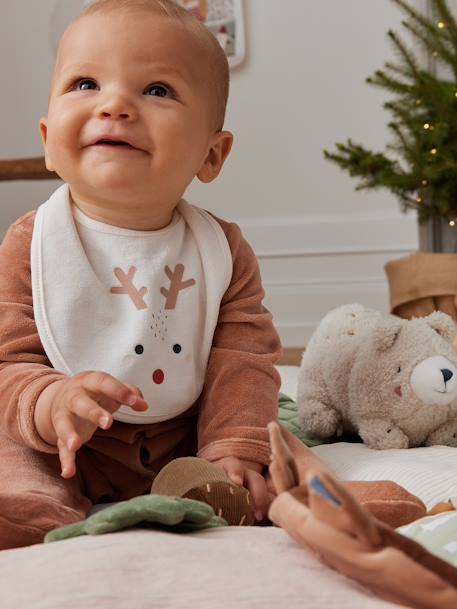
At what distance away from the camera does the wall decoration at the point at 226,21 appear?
3648mm

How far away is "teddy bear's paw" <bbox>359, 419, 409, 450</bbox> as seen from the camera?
130cm

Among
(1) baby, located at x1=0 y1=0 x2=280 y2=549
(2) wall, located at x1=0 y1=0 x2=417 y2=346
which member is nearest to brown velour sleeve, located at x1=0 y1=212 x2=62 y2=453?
(1) baby, located at x1=0 y1=0 x2=280 y2=549

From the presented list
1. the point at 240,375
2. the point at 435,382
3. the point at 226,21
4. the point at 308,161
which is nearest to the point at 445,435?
the point at 435,382

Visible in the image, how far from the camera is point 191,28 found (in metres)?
1.11

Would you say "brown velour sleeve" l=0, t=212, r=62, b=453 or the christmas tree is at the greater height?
the christmas tree

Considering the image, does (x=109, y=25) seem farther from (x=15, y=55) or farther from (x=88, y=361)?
(x=15, y=55)

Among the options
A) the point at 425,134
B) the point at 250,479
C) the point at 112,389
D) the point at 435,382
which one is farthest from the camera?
the point at 425,134

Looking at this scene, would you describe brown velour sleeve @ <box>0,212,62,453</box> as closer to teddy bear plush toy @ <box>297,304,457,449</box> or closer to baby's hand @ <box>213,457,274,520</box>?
baby's hand @ <box>213,457,274,520</box>

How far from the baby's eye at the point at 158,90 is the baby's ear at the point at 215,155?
0.36 ft

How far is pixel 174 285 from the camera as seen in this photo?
44.1 inches

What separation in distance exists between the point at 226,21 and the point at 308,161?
1.93 feet

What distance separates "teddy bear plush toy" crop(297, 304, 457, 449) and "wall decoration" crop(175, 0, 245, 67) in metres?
2.40

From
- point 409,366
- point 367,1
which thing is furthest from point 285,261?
point 409,366

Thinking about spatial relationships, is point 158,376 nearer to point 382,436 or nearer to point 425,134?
point 382,436
